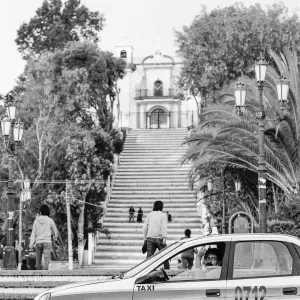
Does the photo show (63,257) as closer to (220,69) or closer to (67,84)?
(67,84)

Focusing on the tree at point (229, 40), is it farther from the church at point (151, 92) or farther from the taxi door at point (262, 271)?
the taxi door at point (262, 271)

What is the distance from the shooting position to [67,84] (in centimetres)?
3675

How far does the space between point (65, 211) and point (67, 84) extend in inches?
237

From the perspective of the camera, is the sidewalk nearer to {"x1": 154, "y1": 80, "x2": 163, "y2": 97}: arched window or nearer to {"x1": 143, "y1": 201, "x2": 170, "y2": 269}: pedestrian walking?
{"x1": 143, "y1": 201, "x2": 170, "y2": 269}: pedestrian walking

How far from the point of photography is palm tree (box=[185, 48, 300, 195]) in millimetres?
23547

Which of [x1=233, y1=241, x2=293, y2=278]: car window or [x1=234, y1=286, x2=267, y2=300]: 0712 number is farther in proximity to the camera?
[x1=233, y1=241, x2=293, y2=278]: car window

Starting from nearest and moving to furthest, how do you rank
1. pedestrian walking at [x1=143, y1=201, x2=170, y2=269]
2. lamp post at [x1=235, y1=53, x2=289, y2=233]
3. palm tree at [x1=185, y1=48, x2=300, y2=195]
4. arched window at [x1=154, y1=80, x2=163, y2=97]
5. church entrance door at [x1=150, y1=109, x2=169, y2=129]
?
pedestrian walking at [x1=143, y1=201, x2=170, y2=269], lamp post at [x1=235, y1=53, x2=289, y2=233], palm tree at [x1=185, y1=48, x2=300, y2=195], church entrance door at [x1=150, y1=109, x2=169, y2=129], arched window at [x1=154, y1=80, x2=163, y2=97]

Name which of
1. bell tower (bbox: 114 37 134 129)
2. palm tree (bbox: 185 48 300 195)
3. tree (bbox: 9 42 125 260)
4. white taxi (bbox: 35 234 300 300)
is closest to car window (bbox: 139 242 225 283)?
white taxi (bbox: 35 234 300 300)

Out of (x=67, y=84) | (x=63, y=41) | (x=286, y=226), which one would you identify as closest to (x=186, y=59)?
(x=67, y=84)

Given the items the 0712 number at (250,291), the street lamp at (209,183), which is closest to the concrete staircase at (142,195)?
the street lamp at (209,183)

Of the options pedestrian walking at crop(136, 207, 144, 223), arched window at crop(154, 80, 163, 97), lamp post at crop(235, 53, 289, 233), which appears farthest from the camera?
arched window at crop(154, 80, 163, 97)

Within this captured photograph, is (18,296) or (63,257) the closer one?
(18,296)

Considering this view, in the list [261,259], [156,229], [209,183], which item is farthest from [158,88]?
[261,259]

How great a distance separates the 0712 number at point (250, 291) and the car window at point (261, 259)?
161 millimetres
